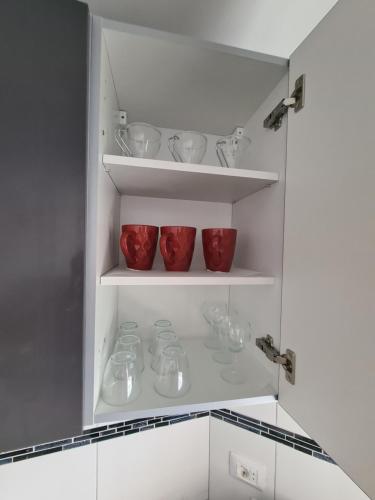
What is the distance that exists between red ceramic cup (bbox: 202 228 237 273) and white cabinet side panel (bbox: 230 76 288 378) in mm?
93

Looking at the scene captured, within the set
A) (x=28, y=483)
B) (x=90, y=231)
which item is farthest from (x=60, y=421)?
(x=28, y=483)

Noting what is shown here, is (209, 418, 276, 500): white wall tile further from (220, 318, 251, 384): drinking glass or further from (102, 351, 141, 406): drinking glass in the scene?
(102, 351, 141, 406): drinking glass

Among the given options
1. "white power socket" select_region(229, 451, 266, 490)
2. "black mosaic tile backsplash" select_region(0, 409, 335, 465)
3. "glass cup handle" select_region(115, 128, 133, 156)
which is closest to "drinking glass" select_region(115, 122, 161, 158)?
"glass cup handle" select_region(115, 128, 133, 156)

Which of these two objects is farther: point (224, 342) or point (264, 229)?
point (224, 342)

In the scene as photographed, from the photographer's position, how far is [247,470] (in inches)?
29.0

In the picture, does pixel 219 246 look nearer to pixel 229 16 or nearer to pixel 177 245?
pixel 177 245

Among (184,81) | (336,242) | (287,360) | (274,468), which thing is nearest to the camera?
(336,242)

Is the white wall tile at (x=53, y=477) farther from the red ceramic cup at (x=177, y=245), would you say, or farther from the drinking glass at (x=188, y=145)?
the drinking glass at (x=188, y=145)

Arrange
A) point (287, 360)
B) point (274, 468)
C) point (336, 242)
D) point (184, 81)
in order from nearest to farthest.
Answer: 1. point (336, 242)
2. point (287, 360)
3. point (184, 81)
4. point (274, 468)

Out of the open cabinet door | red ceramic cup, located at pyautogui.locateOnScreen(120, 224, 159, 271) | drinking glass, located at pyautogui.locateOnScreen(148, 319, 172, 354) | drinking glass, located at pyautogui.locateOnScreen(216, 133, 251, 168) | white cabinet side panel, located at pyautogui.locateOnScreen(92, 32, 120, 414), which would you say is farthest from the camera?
drinking glass, located at pyautogui.locateOnScreen(148, 319, 172, 354)

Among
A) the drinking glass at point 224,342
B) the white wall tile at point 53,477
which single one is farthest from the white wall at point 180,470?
the drinking glass at point 224,342

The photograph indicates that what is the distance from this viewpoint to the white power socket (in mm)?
718

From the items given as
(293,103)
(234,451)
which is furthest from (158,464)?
(293,103)

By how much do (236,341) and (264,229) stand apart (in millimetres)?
333
